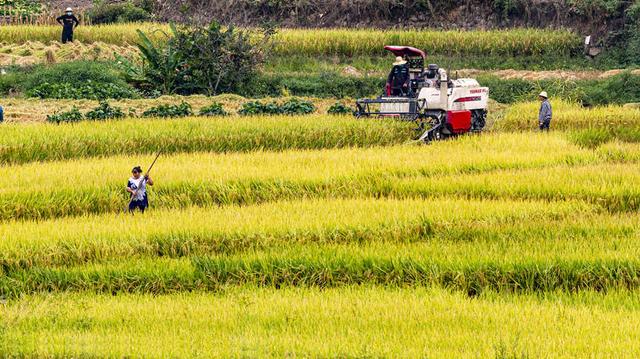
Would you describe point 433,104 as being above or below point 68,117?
above

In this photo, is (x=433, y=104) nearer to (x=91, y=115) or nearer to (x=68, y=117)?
(x=91, y=115)

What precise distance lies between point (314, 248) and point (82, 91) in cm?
1494

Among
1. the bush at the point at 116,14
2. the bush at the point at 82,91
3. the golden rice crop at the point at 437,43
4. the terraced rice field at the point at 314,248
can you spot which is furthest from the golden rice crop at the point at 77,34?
the terraced rice field at the point at 314,248

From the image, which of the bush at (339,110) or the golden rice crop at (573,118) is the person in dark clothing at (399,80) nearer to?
the bush at (339,110)

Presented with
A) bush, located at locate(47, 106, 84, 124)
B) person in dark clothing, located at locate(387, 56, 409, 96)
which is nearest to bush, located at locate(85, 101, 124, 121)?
bush, located at locate(47, 106, 84, 124)

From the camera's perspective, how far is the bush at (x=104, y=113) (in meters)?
22.5

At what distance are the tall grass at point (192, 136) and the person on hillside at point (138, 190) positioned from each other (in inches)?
176

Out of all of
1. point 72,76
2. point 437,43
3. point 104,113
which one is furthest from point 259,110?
point 437,43

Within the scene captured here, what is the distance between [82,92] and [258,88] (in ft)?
16.9

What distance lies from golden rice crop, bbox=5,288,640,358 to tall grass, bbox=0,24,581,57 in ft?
75.9

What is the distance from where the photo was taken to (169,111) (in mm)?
23375

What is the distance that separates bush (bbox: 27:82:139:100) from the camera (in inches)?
1061

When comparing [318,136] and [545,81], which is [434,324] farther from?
[545,81]

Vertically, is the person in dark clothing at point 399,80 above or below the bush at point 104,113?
above
